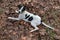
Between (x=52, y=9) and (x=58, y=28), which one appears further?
(x=52, y=9)

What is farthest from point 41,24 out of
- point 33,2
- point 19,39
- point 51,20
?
point 33,2

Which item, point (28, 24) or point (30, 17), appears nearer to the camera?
point (30, 17)

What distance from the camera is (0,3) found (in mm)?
5695

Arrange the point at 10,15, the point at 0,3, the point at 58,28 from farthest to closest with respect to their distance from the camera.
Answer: the point at 0,3 → the point at 10,15 → the point at 58,28

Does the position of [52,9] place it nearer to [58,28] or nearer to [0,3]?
[58,28]

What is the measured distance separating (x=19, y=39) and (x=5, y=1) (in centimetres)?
154

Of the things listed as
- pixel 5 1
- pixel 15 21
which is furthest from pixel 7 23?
pixel 5 1

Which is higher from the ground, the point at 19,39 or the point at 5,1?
the point at 5,1

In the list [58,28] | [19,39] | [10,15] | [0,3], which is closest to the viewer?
[19,39]

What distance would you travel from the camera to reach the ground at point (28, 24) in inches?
186

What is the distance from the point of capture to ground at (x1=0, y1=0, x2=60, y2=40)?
4723mm

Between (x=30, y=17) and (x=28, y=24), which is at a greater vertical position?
(x=30, y=17)

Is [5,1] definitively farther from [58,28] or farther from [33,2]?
[58,28]

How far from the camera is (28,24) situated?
501cm
